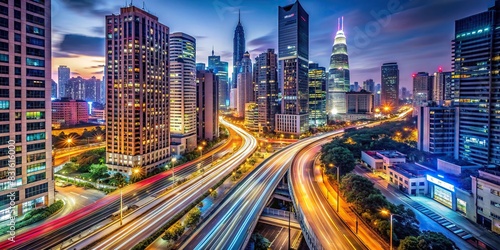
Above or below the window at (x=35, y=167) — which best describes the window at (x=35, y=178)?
below

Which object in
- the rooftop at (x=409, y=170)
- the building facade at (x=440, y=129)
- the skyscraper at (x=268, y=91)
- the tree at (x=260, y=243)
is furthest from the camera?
the skyscraper at (x=268, y=91)

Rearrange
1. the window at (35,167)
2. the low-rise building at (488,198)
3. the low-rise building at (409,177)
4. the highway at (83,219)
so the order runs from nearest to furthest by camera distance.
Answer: the highway at (83,219) < the low-rise building at (488,198) < the window at (35,167) < the low-rise building at (409,177)

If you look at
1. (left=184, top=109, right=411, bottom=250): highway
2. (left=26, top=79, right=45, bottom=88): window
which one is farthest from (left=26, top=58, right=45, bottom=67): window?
Result: (left=184, top=109, right=411, bottom=250): highway

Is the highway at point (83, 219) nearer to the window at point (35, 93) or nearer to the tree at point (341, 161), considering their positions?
the window at point (35, 93)

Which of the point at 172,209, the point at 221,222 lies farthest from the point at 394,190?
the point at 172,209

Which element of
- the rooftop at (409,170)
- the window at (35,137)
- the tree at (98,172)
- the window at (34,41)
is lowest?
the tree at (98,172)

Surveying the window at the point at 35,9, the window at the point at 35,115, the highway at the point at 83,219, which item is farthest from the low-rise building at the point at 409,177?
the window at the point at 35,9

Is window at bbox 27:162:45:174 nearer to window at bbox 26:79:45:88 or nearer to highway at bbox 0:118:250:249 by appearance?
highway at bbox 0:118:250:249
